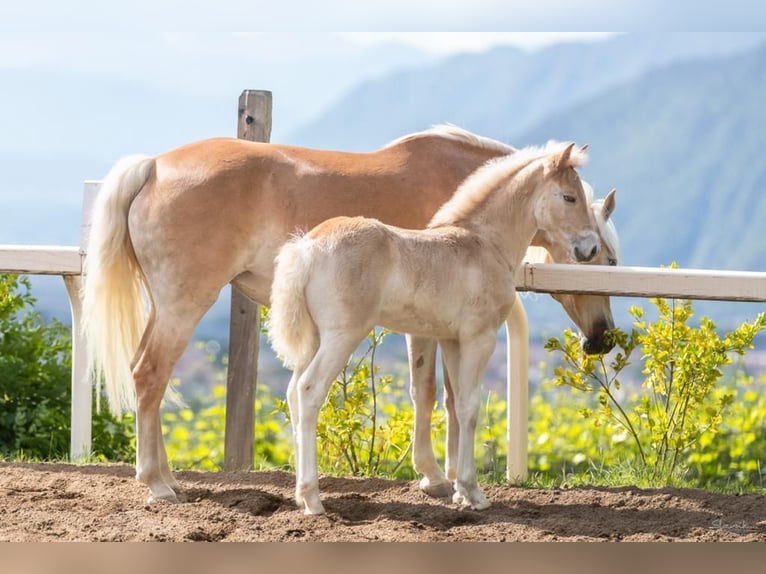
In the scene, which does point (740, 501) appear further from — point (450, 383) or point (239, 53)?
point (239, 53)

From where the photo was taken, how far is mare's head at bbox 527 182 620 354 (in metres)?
5.37

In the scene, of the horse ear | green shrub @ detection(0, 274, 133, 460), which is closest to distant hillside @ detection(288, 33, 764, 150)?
green shrub @ detection(0, 274, 133, 460)

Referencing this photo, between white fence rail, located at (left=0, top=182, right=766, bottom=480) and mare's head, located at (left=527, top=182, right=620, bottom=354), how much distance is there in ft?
0.67

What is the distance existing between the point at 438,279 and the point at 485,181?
0.69 metres

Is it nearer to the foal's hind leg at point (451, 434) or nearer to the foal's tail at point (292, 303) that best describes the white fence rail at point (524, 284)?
the foal's hind leg at point (451, 434)

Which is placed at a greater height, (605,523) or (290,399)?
(290,399)

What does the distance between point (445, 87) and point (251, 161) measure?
17466 millimetres

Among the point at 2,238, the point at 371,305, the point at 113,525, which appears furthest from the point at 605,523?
the point at 2,238

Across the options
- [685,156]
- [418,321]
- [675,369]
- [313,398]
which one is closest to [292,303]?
[313,398]

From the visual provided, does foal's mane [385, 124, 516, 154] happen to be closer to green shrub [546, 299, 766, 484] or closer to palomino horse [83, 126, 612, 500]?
palomino horse [83, 126, 612, 500]

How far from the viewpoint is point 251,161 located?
16.7 ft

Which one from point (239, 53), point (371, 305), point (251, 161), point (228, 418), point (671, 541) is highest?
point (239, 53)

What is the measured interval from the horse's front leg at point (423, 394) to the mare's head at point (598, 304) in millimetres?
833

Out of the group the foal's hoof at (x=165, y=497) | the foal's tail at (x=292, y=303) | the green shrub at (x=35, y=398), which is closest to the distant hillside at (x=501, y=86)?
the green shrub at (x=35, y=398)
